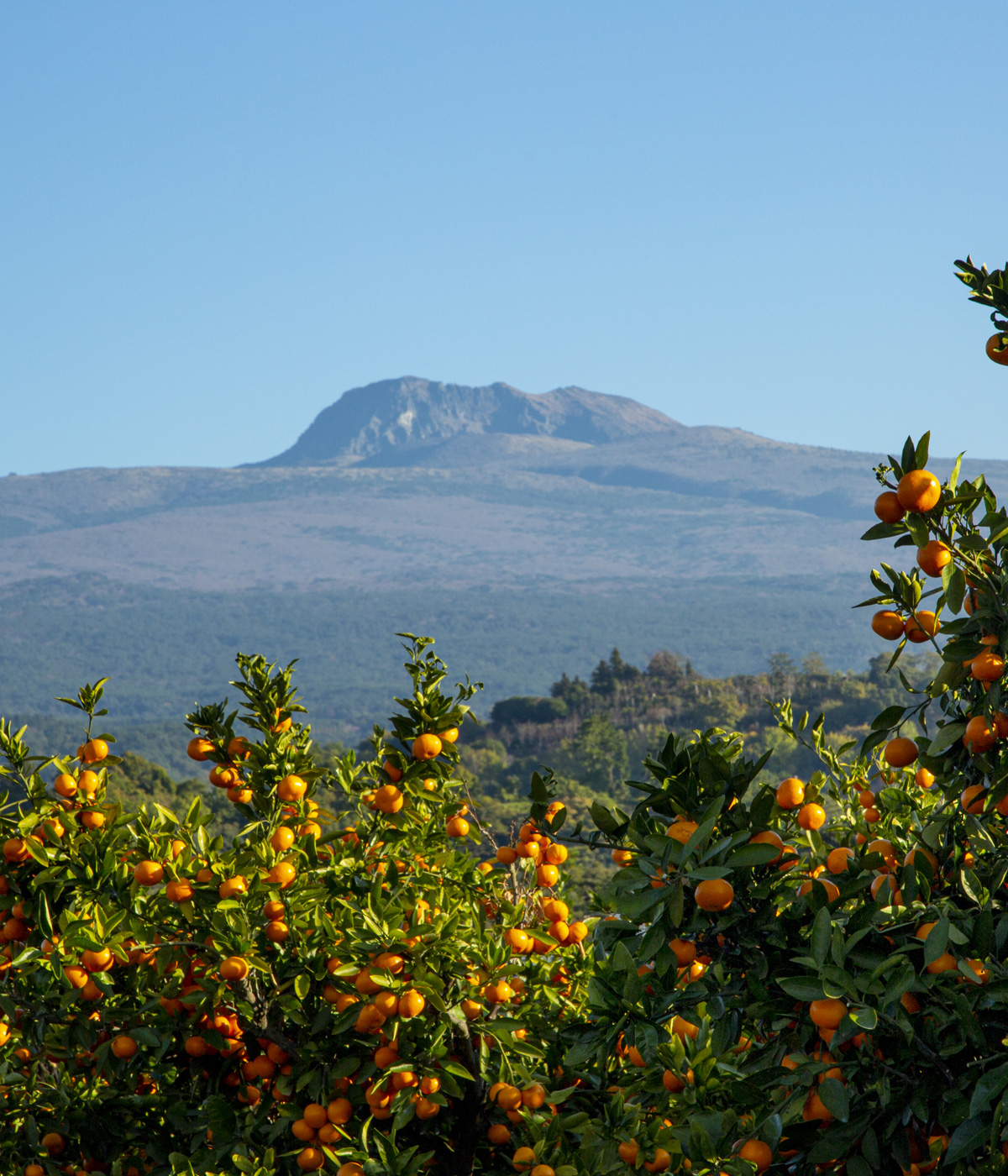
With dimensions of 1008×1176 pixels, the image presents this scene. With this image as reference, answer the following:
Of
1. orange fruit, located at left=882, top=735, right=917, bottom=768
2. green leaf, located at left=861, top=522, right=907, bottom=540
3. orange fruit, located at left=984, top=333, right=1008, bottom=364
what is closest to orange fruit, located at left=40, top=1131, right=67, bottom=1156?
orange fruit, located at left=882, top=735, right=917, bottom=768

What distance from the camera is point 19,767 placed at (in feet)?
11.5

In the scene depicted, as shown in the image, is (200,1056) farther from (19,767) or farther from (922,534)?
(922,534)

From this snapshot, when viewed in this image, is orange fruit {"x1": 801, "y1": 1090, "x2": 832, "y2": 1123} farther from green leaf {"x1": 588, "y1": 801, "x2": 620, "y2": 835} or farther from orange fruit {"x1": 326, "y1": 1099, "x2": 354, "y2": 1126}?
orange fruit {"x1": 326, "y1": 1099, "x2": 354, "y2": 1126}

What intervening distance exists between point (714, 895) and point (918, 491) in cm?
82

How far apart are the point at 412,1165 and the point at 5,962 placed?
4.98ft

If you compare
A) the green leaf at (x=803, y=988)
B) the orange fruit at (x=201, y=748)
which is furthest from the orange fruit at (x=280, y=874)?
the green leaf at (x=803, y=988)

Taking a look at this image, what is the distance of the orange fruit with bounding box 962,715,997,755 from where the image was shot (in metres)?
2.14

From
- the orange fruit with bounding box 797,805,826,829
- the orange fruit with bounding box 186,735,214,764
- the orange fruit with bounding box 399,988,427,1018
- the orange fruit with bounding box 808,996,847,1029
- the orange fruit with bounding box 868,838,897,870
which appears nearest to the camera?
the orange fruit with bounding box 808,996,847,1029

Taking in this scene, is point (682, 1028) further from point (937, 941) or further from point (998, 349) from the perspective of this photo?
point (998, 349)

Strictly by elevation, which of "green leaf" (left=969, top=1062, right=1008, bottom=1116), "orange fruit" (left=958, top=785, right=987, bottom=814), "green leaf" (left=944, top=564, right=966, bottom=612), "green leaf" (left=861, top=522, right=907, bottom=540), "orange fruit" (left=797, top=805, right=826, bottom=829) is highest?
"green leaf" (left=861, top=522, right=907, bottom=540)

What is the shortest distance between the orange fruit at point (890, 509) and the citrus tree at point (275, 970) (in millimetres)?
1211

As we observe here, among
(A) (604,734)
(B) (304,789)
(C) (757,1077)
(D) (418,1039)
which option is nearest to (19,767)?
(B) (304,789)

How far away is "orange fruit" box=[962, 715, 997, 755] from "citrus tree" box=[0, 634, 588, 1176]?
1054 mm

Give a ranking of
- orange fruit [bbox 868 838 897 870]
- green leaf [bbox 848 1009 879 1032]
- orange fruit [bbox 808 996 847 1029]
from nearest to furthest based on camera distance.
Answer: green leaf [bbox 848 1009 879 1032]
orange fruit [bbox 808 996 847 1029]
orange fruit [bbox 868 838 897 870]
